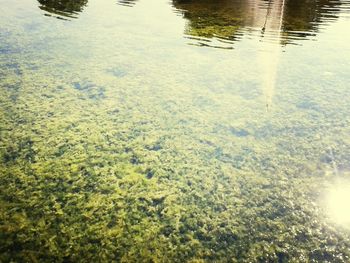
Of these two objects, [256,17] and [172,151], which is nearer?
[172,151]

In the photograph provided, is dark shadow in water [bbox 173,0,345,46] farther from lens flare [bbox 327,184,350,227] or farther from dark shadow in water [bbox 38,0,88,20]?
lens flare [bbox 327,184,350,227]

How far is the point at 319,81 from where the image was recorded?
252 cm

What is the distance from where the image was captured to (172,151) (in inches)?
67.6

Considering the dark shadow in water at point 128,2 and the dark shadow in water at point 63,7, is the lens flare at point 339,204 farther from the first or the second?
the dark shadow in water at point 128,2

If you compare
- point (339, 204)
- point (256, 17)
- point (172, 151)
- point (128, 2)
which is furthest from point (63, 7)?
point (339, 204)

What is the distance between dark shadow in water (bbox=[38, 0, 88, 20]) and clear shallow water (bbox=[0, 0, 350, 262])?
4.24ft

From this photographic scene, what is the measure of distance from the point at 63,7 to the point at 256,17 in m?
3.14

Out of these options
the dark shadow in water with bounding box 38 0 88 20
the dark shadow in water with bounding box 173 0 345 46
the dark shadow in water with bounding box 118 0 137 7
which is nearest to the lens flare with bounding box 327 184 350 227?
the dark shadow in water with bounding box 173 0 345 46

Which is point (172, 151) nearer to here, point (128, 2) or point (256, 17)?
point (256, 17)

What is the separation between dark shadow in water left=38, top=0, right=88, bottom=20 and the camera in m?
Result: 4.52

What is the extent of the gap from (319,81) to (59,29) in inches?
116

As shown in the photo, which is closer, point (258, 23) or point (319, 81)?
point (319, 81)

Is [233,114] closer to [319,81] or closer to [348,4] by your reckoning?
[319,81]

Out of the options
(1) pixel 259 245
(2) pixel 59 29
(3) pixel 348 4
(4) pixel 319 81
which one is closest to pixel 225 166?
(1) pixel 259 245
